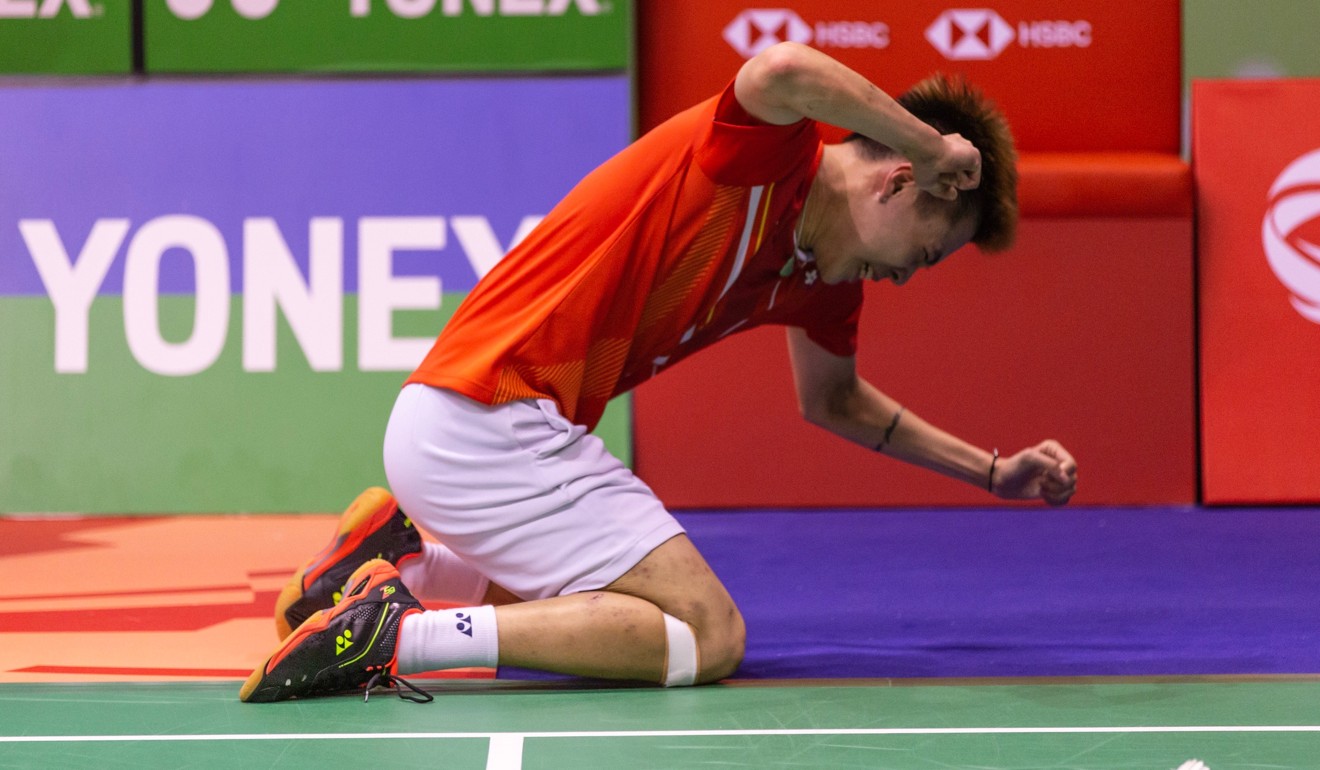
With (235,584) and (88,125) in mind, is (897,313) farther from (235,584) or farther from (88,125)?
(88,125)

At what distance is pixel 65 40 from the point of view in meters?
4.59

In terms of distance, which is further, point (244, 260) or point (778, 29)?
point (778, 29)

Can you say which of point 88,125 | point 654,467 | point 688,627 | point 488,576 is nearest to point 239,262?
point 88,125

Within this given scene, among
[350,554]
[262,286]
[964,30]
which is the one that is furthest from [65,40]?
[964,30]

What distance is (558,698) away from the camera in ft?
7.68

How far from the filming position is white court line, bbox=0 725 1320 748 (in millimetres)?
2094

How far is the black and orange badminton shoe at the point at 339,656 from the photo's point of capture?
229 centimetres

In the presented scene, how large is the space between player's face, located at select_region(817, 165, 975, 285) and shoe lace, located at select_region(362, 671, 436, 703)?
3.19 feet

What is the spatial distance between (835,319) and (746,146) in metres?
0.56

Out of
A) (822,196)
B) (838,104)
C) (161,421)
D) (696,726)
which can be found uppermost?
(838,104)

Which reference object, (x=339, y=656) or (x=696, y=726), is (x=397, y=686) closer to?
(x=339, y=656)

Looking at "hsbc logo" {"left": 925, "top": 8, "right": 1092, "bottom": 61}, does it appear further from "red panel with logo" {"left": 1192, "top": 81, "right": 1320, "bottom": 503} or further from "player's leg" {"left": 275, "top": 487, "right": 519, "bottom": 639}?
"player's leg" {"left": 275, "top": 487, "right": 519, "bottom": 639}

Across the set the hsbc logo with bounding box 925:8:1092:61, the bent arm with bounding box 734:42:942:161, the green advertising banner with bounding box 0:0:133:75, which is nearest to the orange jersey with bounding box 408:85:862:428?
the bent arm with bounding box 734:42:942:161

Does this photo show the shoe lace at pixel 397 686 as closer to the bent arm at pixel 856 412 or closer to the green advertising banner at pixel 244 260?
the bent arm at pixel 856 412
